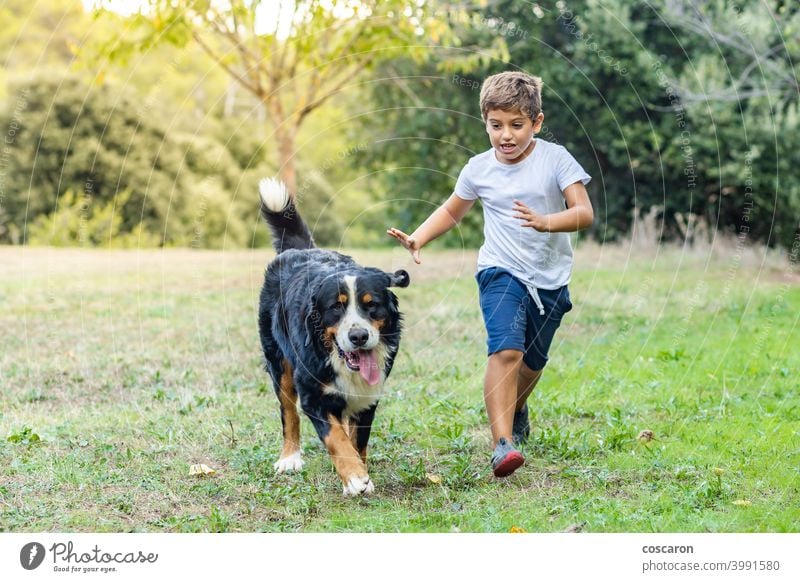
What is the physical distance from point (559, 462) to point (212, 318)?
19.4 feet

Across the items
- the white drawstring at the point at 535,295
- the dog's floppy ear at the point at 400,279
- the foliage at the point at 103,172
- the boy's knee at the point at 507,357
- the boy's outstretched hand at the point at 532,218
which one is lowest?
the foliage at the point at 103,172

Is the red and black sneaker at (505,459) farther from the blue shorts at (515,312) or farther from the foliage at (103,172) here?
the foliage at (103,172)

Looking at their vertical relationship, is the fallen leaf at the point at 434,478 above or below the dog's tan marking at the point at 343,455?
below

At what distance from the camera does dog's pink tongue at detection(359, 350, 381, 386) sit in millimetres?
5066

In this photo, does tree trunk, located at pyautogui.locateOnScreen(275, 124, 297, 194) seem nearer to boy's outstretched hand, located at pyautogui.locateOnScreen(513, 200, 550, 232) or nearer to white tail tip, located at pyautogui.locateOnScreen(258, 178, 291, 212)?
white tail tip, located at pyautogui.locateOnScreen(258, 178, 291, 212)

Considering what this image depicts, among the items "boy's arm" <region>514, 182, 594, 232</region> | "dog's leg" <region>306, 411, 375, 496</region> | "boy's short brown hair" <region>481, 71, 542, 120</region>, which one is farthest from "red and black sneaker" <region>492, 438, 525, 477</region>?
"boy's short brown hair" <region>481, 71, 542, 120</region>

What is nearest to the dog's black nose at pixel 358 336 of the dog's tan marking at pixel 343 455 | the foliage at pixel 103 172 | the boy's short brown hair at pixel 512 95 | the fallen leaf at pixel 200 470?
the dog's tan marking at pixel 343 455

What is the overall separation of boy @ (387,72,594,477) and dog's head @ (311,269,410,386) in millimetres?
341

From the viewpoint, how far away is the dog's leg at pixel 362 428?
210 inches

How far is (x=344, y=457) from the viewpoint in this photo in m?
5.02

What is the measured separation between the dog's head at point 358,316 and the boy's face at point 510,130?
36.9 inches
